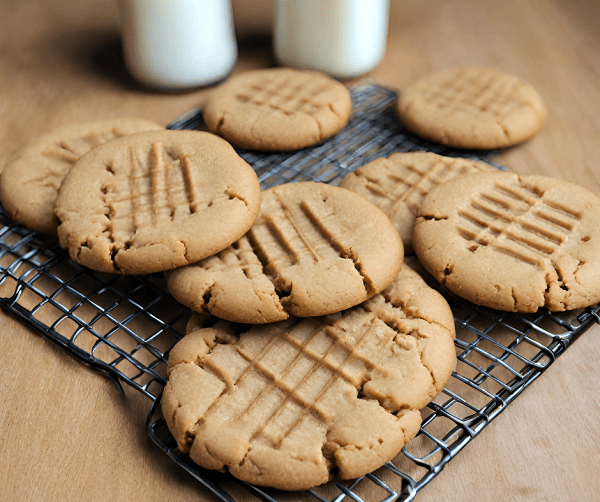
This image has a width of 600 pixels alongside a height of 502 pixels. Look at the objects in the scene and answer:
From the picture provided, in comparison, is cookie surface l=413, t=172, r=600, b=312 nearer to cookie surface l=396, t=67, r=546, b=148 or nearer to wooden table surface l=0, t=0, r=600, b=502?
wooden table surface l=0, t=0, r=600, b=502

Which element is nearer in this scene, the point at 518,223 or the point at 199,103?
the point at 518,223

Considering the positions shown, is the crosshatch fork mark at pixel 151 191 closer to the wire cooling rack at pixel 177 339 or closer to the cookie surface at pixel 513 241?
the wire cooling rack at pixel 177 339

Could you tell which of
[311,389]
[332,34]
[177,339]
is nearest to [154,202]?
[177,339]

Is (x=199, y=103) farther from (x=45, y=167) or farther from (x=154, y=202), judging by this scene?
(x=154, y=202)

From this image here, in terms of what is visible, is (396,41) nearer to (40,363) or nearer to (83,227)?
(83,227)

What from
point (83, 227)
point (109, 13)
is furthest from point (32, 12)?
point (83, 227)

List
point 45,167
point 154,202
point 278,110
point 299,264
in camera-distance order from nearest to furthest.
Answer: point 299,264
point 154,202
point 45,167
point 278,110

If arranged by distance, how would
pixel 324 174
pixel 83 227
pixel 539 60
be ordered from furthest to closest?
1. pixel 539 60
2. pixel 324 174
3. pixel 83 227

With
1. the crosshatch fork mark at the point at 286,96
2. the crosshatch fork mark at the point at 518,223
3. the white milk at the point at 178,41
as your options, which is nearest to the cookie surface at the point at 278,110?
the crosshatch fork mark at the point at 286,96
